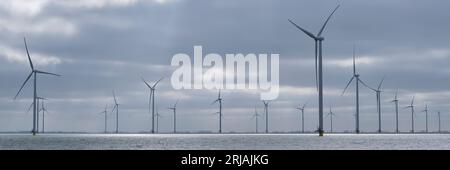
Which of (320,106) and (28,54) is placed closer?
(320,106)

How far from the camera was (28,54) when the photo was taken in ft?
562
